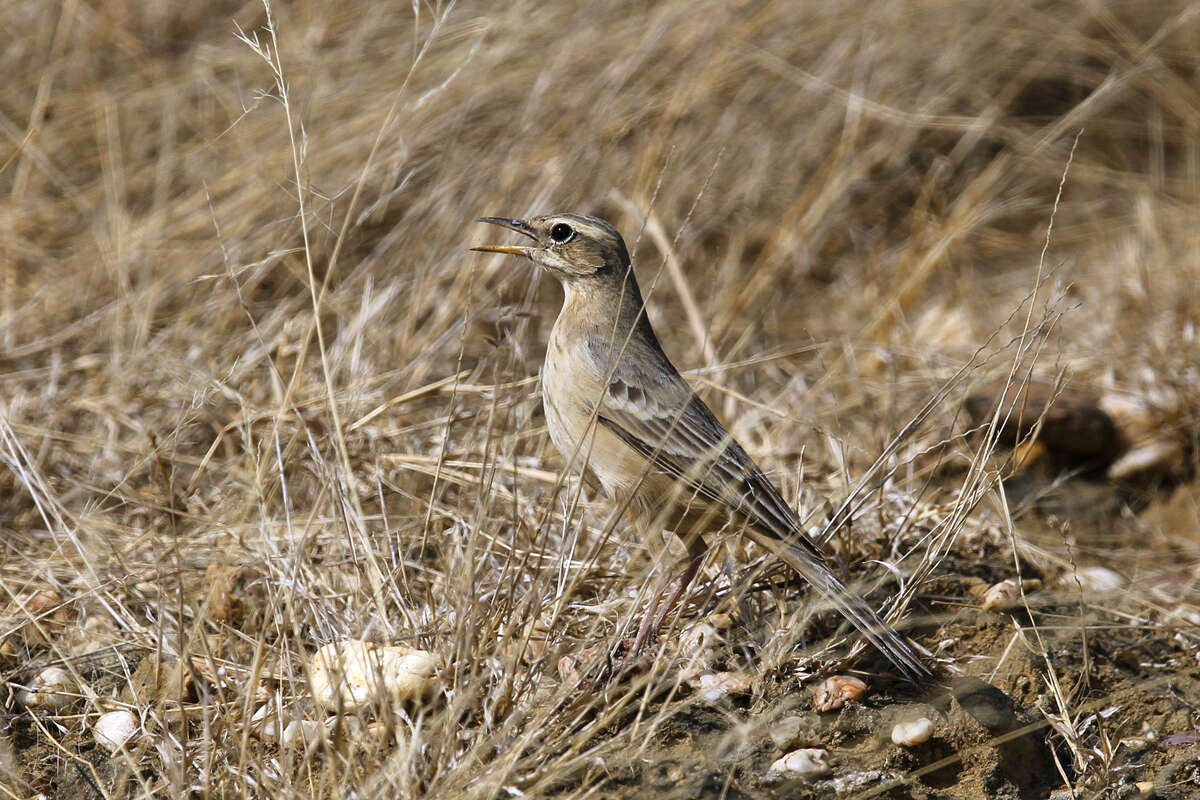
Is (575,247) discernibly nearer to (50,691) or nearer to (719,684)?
(719,684)

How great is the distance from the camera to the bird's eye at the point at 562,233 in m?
4.96

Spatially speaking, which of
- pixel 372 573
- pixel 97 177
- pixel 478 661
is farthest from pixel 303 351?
pixel 97 177

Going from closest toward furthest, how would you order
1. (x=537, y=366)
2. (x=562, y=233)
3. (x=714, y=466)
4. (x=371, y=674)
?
(x=371, y=674) → (x=714, y=466) → (x=562, y=233) → (x=537, y=366)

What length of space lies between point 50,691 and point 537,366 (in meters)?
3.15

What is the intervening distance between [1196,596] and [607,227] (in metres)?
2.95

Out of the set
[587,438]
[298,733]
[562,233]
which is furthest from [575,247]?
[298,733]

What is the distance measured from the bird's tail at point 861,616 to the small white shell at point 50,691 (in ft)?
8.01

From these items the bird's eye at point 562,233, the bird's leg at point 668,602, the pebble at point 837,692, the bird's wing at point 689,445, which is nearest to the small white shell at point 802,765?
the pebble at point 837,692

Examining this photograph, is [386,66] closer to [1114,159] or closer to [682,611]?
[682,611]

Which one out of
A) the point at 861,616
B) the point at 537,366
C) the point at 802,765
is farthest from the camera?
the point at 537,366

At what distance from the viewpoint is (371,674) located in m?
3.57

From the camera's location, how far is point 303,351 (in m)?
4.61

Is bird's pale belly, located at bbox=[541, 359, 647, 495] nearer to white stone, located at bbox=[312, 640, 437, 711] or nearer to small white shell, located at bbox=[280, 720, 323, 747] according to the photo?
white stone, located at bbox=[312, 640, 437, 711]

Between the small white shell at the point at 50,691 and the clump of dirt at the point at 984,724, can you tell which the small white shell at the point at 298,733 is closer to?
the clump of dirt at the point at 984,724
